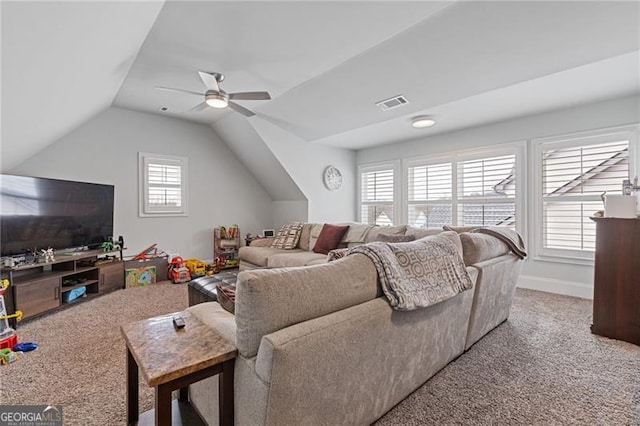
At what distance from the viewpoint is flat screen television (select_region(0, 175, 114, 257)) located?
3037mm

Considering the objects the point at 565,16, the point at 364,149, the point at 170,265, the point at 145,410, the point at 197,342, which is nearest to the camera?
the point at 197,342

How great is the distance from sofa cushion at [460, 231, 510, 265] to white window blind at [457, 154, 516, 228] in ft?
7.48

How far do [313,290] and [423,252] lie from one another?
811 mm

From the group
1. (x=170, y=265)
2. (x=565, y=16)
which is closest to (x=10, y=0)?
(x=565, y=16)

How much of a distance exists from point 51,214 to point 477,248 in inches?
178

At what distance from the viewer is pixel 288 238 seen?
187 inches

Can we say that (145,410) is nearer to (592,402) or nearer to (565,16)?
(592,402)

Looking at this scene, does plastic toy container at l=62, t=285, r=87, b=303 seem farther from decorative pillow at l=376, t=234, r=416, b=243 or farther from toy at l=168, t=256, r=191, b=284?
decorative pillow at l=376, t=234, r=416, b=243

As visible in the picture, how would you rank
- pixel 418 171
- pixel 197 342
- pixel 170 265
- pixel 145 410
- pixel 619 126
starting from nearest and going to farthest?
pixel 197 342 → pixel 145 410 → pixel 619 126 → pixel 170 265 → pixel 418 171

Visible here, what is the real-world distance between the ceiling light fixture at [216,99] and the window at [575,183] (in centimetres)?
414

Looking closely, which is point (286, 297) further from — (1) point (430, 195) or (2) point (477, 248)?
(1) point (430, 195)

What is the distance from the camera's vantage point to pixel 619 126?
11.4ft

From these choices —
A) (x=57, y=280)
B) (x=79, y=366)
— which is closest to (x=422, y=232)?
(x=79, y=366)

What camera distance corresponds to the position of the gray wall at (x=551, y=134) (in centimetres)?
353
